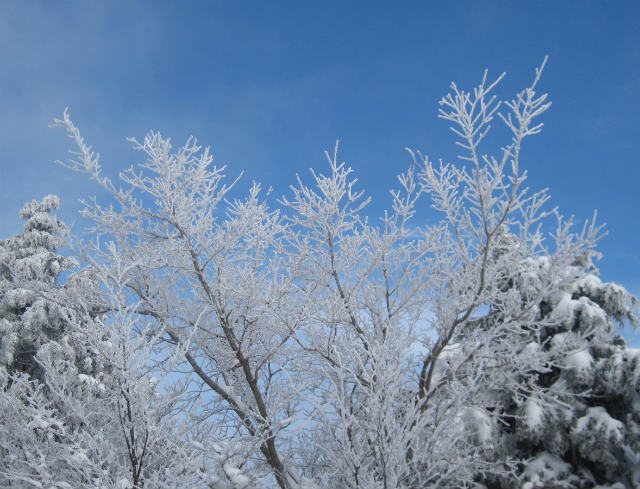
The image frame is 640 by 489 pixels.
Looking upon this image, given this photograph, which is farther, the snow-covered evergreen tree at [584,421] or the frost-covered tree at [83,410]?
the snow-covered evergreen tree at [584,421]

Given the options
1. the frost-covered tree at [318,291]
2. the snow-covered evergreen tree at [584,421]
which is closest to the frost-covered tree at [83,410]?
the frost-covered tree at [318,291]

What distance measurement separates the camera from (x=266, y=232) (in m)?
7.10

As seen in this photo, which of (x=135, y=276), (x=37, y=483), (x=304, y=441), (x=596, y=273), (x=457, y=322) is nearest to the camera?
(x=37, y=483)

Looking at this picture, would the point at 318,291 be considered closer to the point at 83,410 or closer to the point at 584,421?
the point at 83,410

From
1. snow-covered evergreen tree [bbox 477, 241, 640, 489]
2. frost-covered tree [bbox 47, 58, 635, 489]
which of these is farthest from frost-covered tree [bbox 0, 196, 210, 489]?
snow-covered evergreen tree [bbox 477, 241, 640, 489]

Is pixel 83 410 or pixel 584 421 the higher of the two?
pixel 584 421

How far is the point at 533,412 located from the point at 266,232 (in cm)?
866

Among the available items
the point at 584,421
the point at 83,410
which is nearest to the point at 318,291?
the point at 83,410

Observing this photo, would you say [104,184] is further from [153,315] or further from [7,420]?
[7,420]

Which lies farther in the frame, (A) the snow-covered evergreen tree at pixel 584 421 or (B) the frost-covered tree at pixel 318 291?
(A) the snow-covered evergreen tree at pixel 584 421

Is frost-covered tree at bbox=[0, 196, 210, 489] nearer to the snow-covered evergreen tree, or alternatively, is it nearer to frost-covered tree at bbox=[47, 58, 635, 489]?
frost-covered tree at bbox=[47, 58, 635, 489]

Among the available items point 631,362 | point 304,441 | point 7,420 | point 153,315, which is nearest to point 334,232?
point 153,315

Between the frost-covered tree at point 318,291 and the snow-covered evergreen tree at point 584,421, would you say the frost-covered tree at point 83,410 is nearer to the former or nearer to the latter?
the frost-covered tree at point 318,291

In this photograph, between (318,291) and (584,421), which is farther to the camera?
(584,421)
